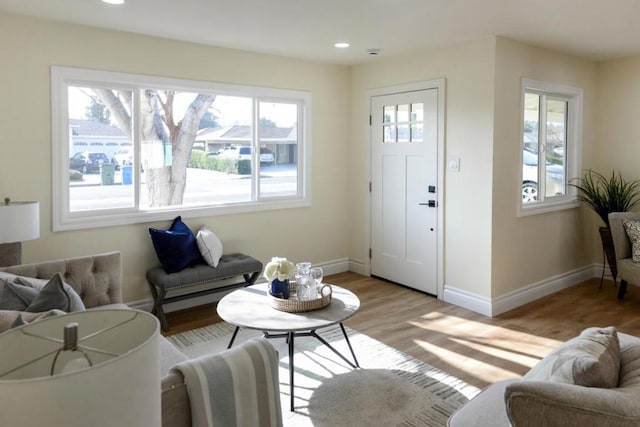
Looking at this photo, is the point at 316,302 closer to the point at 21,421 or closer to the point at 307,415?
the point at 307,415

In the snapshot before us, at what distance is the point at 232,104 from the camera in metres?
4.71

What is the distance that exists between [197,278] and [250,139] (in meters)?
1.58

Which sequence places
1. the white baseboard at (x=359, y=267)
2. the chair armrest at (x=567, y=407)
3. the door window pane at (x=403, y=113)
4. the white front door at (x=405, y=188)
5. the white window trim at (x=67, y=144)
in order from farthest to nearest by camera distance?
the white baseboard at (x=359, y=267)
the door window pane at (x=403, y=113)
the white front door at (x=405, y=188)
the white window trim at (x=67, y=144)
the chair armrest at (x=567, y=407)

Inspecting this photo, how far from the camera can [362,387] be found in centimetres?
294

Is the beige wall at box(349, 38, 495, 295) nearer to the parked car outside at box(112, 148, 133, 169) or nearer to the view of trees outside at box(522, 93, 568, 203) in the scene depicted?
the view of trees outside at box(522, 93, 568, 203)

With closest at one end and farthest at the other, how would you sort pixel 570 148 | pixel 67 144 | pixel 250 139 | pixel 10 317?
pixel 10 317
pixel 67 144
pixel 250 139
pixel 570 148

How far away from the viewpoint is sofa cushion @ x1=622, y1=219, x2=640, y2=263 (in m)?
4.39

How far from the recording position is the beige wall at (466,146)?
13.6ft

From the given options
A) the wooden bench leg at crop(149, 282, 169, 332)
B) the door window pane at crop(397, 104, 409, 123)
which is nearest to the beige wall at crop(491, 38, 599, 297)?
the door window pane at crop(397, 104, 409, 123)

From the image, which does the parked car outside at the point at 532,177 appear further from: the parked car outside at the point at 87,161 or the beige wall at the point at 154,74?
the parked car outside at the point at 87,161

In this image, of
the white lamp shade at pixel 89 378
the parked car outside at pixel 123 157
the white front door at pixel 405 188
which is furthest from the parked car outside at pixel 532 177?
the white lamp shade at pixel 89 378

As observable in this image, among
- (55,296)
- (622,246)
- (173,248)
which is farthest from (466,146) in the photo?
(55,296)

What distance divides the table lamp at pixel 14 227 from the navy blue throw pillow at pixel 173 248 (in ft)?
3.44

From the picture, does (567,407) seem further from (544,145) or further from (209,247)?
(544,145)
